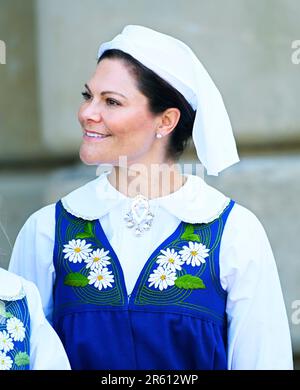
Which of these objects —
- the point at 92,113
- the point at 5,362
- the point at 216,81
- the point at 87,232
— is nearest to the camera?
the point at 5,362

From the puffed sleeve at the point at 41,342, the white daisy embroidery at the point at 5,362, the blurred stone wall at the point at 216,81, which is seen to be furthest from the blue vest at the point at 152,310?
the blurred stone wall at the point at 216,81

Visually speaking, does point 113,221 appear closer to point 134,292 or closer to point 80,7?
point 134,292

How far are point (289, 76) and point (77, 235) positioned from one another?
140 cm

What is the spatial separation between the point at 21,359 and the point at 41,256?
1.18 feet

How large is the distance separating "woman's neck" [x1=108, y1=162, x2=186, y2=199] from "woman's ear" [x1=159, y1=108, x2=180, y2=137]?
0.26ft

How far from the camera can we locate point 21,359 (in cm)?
238

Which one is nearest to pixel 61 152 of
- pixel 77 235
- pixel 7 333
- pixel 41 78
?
pixel 41 78

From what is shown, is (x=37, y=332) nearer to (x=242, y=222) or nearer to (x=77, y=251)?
(x=77, y=251)

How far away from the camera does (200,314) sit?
2582 mm

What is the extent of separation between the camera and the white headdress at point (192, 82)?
8.48 ft

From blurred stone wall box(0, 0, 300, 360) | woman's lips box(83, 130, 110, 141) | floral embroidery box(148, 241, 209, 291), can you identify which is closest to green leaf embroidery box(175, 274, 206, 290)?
floral embroidery box(148, 241, 209, 291)

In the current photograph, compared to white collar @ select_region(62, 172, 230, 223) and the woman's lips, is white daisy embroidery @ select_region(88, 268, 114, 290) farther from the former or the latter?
the woman's lips

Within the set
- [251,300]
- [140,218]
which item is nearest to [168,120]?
[140,218]

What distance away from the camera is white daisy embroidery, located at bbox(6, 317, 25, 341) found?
93.7 inches
